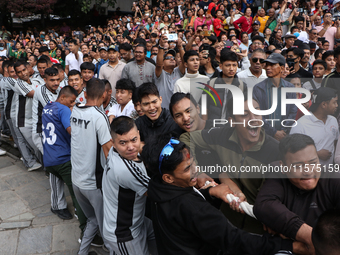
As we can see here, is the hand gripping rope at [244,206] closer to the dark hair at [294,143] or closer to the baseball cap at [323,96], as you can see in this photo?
the dark hair at [294,143]

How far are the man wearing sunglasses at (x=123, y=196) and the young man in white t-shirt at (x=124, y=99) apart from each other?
137cm

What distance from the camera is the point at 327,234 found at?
120cm

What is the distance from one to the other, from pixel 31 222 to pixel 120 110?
1975 millimetres

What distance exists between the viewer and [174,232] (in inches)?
65.0

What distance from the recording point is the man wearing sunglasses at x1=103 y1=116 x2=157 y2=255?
83.2 inches

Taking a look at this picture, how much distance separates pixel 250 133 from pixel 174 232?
0.83 meters

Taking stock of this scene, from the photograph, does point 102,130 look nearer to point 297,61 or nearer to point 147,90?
point 147,90

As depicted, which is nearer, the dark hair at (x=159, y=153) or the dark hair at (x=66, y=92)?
the dark hair at (x=159, y=153)

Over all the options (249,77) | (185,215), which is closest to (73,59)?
(249,77)

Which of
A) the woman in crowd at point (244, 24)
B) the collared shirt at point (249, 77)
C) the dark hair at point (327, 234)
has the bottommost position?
the dark hair at point (327, 234)

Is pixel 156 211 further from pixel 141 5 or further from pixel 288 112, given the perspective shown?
pixel 141 5

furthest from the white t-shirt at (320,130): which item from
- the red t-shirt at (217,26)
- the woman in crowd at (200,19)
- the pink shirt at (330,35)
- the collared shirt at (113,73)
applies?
the woman in crowd at (200,19)

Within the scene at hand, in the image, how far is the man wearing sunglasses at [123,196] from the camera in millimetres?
2113

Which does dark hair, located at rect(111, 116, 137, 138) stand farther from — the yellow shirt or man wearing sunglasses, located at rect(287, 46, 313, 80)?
the yellow shirt
